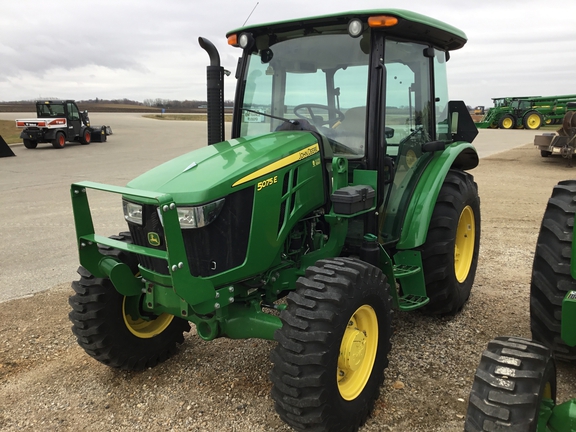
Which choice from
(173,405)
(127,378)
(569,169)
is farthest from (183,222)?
(569,169)

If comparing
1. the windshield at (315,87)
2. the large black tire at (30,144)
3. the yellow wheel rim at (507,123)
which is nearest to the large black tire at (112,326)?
the windshield at (315,87)

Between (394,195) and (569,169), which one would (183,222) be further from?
(569,169)

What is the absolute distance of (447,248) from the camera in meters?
3.86

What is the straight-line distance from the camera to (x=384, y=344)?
9.95ft

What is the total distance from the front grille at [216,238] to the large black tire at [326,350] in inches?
17.3

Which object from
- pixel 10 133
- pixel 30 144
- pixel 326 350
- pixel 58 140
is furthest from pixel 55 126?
pixel 326 350

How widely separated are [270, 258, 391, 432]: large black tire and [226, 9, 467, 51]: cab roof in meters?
1.59

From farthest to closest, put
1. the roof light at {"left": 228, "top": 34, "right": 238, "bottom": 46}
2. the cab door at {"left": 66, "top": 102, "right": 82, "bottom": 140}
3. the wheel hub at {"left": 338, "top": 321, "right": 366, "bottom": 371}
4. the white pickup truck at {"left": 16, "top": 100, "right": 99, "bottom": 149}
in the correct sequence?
the cab door at {"left": 66, "top": 102, "right": 82, "bottom": 140} → the white pickup truck at {"left": 16, "top": 100, "right": 99, "bottom": 149} → the roof light at {"left": 228, "top": 34, "right": 238, "bottom": 46} → the wheel hub at {"left": 338, "top": 321, "right": 366, "bottom": 371}

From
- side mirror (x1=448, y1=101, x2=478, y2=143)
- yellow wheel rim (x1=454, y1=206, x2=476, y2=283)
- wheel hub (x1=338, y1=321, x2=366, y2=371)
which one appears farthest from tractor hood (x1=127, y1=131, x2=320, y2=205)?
side mirror (x1=448, y1=101, x2=478, y2=143)

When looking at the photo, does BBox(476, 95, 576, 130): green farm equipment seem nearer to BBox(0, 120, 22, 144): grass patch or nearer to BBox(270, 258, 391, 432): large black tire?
BBox(0, 120, 22, 144): grass patch

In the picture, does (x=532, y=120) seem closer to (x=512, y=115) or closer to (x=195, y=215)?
(x=512, y=115)

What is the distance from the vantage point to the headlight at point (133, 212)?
2.79 m

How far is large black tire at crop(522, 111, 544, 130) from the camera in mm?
31731

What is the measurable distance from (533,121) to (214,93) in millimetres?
33305
